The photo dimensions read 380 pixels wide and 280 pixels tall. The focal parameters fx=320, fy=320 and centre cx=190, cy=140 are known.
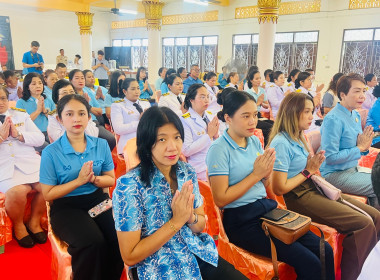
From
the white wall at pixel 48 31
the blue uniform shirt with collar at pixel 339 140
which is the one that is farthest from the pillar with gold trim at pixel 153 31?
the blue uniform shirt with collar at pixel 339 140

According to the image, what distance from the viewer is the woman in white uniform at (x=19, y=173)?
2.37 meters

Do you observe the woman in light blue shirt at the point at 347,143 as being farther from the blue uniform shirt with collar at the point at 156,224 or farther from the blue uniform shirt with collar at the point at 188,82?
the blue uniform shirt with collar at the point at 188,82

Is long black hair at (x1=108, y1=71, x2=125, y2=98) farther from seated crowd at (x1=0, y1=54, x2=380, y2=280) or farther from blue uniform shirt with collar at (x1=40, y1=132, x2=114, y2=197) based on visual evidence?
blue uniform shirt with collar at (x1=40, y1=132, x2=114, y2=197)

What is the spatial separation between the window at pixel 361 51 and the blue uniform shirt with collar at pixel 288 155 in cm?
843

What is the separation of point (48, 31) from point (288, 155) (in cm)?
1549

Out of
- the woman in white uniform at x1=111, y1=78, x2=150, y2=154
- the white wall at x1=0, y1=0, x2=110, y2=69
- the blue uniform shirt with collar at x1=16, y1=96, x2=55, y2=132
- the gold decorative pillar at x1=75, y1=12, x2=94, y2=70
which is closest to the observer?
the woman in white uniform at x1=111, y1=78, x2=150, y2=154

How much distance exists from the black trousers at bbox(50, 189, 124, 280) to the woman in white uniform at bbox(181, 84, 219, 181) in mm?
971

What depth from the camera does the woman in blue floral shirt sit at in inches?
49.8

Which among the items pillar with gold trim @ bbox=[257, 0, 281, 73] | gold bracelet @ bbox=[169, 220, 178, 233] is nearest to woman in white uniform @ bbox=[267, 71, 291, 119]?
pillar with gold trim @ bbox=[257, 0, 281, 73]

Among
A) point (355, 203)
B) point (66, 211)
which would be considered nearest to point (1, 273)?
point (66, 211)

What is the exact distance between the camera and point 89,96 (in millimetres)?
4512

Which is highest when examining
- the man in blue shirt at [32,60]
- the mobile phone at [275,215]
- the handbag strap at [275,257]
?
the man in blue shirt at [32,60]

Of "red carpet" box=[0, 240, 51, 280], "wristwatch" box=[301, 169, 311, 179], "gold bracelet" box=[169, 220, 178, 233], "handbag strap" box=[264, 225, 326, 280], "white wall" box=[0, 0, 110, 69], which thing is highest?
"white wall" box=[0, 0, 110, 69]

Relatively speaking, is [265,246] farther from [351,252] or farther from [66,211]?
[66,211]
